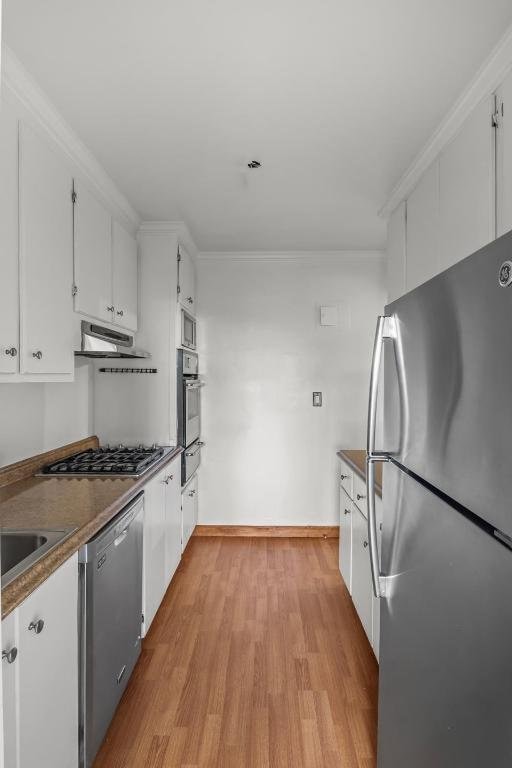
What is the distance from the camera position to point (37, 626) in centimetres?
123

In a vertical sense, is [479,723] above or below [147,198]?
below

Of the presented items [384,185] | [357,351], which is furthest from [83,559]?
[357,351]

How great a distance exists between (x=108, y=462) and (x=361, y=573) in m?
1.44

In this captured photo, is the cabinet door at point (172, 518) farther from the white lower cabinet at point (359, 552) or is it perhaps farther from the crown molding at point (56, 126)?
the crown molding at point (56, 126)

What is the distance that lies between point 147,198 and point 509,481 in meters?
2.67

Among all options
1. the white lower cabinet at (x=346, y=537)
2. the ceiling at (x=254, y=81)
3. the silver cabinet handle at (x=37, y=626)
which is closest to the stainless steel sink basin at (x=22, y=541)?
the silver cabinet handle at (x=37, y=626)

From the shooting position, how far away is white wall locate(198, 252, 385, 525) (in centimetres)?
412

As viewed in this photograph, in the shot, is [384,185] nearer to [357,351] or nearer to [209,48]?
[209,48]

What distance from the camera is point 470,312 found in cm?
84

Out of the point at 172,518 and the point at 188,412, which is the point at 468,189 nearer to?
the point at 188,412

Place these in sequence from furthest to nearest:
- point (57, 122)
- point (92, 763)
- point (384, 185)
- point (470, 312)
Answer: point (384, 185) → point (57, 122) → point (92, 763) → point (470, 312)

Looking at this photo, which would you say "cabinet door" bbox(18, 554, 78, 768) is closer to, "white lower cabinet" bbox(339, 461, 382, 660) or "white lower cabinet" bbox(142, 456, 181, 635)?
"white lower cabinet" bbox(142, 456, 181, 635)

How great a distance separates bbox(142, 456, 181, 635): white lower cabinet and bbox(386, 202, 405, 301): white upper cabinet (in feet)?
5.49

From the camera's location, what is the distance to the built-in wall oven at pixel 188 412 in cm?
326
